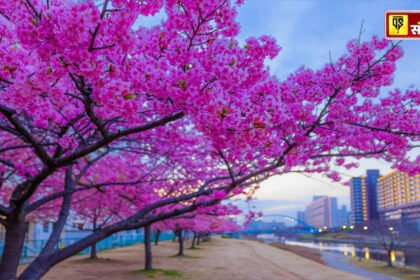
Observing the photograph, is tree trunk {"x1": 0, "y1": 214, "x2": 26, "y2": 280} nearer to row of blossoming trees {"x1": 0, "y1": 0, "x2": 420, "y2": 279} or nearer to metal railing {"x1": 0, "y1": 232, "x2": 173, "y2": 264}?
row of blossoming trees {"x1": 0, "y1": 0, "x2": 420, "y2": 279}

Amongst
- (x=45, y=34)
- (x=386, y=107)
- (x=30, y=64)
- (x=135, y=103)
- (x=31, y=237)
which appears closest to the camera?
(x=45, y=34)

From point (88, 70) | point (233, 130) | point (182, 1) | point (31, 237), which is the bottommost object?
point (31, 237)

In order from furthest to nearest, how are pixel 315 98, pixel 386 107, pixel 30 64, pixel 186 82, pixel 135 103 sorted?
pixel 386 107 < pixel 315 98 < pixel 30 64 < pixel 186 82 < pixel 135 103

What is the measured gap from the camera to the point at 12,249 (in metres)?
8.36

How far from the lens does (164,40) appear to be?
18.0ft

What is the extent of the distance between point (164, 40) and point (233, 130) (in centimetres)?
151

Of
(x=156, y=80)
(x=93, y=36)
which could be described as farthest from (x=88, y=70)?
(x=156, y=80)

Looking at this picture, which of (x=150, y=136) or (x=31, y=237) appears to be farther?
(x=31, y=237)

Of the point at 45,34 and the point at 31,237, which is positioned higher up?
the point at 45,34

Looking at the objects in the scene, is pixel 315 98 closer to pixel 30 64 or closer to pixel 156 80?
pixel 156 80

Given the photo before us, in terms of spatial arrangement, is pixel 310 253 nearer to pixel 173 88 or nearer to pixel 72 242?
pixel 72 242

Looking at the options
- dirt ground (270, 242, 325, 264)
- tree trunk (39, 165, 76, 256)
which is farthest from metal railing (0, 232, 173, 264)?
dirt ground (270, 242, 325, 264)

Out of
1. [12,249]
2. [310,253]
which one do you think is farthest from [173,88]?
[310,253]

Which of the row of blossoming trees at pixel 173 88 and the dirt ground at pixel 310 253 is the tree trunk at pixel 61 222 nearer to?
the row of blossoming trees at pixel 173 88
